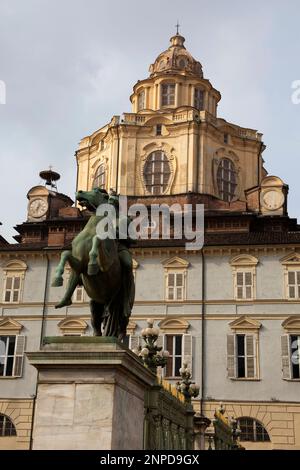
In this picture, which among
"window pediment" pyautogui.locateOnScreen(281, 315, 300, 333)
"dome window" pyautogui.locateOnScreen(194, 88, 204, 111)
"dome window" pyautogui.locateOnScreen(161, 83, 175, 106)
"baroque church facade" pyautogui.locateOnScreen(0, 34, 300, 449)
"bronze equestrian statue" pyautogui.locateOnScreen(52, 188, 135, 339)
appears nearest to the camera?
"bronze equestrian statue" pyautogui.locateOnScreen(52, 188, 135, 339)

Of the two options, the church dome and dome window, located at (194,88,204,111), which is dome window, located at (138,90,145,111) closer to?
the church dome

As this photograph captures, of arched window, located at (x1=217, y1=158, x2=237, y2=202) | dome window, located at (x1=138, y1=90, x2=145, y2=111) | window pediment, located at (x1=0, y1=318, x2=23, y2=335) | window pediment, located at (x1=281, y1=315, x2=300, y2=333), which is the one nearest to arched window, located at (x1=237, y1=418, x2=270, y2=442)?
window pediment, located at (x1=281, y1=315, x2=300, y2=333)

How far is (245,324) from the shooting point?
4075cm

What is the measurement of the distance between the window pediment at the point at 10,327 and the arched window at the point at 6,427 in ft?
15.8

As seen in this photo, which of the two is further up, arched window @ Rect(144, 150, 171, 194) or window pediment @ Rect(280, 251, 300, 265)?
arched window @ Rect(144, 150, 171, 194)

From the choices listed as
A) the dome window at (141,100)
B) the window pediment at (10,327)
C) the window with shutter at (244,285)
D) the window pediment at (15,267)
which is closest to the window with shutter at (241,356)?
the window with shutter at (244,285)

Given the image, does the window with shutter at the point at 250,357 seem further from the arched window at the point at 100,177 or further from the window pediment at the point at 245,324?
the arched window at the point at 100,177

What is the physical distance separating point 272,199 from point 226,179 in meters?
5.83

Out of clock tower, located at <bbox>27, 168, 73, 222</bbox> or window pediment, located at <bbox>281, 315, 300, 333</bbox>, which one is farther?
clock tower, located at <bbox>27, 168, 73, 222</bbox>

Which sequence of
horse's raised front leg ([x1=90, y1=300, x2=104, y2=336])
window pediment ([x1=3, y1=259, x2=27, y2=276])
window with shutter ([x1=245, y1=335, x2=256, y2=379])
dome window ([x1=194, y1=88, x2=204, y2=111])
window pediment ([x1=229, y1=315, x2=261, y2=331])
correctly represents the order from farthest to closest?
dome window ([x1=194, y1=88, x2=204, y2=111]), window pediment ([x1=3, y1=259, x2=27, y2=276]), window pediment ([x1=229, y1=315, x2=261, y2=331]), window with shutter ([x1=245, y1=335, x2=256, y2=379]), horse's raised front leg ([x1=90, y1=300, x2=104, y2=336])

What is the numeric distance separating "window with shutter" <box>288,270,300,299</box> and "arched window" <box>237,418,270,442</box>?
7229 mm

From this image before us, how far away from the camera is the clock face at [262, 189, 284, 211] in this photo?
5128cm

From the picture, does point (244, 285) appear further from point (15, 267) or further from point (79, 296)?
point (15, 267)
